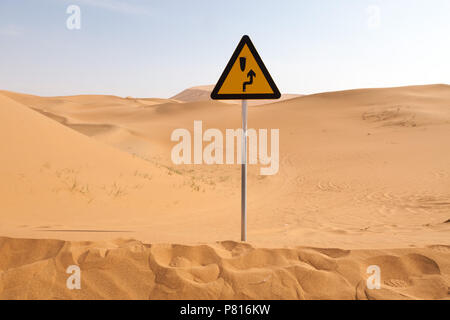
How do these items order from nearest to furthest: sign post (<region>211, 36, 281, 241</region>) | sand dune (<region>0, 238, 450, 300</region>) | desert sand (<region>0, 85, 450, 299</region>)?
sand dune (<region>0, 238, 450, 300</region>) → desert sand (<region>0, 85, 450, 299</region>) → sign post (<region>211, 36, 281, 241</region>)

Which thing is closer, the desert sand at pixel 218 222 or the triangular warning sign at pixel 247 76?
the desert sand at pixel 218 222

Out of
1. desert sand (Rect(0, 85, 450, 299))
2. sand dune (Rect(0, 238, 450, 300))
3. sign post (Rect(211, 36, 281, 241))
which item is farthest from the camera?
sign post (Rect(211, 36, 281, 241))

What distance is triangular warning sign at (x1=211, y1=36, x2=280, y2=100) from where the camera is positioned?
3.99m

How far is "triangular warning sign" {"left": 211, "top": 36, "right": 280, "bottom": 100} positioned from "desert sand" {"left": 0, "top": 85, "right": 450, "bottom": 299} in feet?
5.59

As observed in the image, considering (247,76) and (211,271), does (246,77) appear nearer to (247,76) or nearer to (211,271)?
(247,76)

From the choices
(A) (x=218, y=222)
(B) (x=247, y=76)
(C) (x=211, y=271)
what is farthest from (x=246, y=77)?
(A) (x=218, y=222)

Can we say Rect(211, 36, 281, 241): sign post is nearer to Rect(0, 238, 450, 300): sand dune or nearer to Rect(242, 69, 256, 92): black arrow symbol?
Rect(242, 69, 256, 92): black arrow symbol

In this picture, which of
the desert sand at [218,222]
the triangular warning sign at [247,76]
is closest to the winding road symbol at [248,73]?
the triangular warning sign at [247,76]

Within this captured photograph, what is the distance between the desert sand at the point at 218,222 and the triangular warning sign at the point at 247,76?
1.70 metres

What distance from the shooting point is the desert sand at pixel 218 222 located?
9.19 ft

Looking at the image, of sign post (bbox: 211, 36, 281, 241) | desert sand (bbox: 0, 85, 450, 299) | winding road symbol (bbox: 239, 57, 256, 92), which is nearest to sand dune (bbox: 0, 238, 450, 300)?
desert sand (bbox: 0, 85, 450, 299)

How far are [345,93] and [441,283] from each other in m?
44.8

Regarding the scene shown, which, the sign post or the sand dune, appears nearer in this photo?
the sand dune

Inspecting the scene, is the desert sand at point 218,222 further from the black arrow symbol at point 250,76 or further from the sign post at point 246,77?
the black arrow symbol at point 250,76
